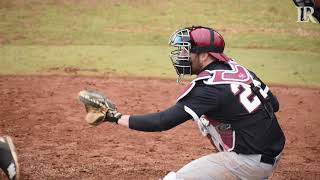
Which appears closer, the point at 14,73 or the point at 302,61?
the point at 14,73

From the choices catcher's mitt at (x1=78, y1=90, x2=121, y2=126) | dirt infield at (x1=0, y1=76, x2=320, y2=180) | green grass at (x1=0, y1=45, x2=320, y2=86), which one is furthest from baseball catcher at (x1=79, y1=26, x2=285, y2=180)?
green grass at (x1=0, y1=45, x2=320, y2=86)

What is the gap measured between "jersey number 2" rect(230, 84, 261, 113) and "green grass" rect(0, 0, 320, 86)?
7027mm

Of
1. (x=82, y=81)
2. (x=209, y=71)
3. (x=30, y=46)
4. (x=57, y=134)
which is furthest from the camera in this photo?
(x=30, y=46)

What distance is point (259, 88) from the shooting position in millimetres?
4148

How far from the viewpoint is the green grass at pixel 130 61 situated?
11266 mm

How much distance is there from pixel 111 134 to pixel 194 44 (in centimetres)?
382

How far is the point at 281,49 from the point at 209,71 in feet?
34.3

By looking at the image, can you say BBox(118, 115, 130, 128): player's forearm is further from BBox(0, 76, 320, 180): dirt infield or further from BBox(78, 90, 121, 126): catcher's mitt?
BBox(0, 76, 320, 180): dirt infield

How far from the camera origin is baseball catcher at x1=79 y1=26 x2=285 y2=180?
3.98 meters

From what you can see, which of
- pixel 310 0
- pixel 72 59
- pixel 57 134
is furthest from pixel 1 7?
pixel 310 0

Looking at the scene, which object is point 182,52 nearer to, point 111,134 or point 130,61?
point 111,134

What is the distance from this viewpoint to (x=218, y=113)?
404 centimetres

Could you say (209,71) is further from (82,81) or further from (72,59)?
(72,59)

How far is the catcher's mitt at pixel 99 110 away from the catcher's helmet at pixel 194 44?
2.25ft
